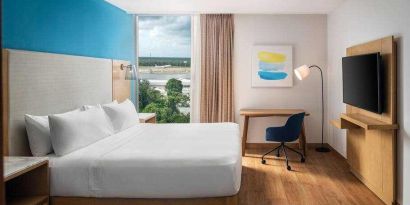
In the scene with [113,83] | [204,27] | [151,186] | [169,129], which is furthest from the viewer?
[204,27]

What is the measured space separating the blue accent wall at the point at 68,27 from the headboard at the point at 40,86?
125 millimetres

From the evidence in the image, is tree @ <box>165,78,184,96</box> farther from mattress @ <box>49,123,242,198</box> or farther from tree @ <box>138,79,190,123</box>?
mattress @ <box>49,123,242,198</box>

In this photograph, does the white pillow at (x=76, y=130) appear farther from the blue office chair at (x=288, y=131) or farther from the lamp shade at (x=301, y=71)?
the lamp shade at (x=301, y=71)

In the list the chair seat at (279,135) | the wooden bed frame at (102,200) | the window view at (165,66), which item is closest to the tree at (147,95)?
the window view at (165,66)

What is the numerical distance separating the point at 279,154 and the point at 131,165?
3221mm

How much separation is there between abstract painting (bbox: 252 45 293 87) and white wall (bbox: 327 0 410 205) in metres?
0.65

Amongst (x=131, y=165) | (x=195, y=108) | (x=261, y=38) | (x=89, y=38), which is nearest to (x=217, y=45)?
(x=261, y=38)

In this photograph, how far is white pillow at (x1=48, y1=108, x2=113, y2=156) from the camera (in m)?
3.02

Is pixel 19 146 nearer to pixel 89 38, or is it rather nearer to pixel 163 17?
pixel 89 38

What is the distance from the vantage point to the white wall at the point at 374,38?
121 inches

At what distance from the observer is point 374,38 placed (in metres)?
3.79

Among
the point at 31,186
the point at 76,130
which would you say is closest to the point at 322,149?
the point at 76,130

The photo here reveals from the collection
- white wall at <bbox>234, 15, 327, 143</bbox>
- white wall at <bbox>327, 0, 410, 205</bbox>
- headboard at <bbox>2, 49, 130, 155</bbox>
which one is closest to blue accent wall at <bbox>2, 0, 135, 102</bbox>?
headboard at <bbox>2, 49, 130, 155</bbox>

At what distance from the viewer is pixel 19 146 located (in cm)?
298
